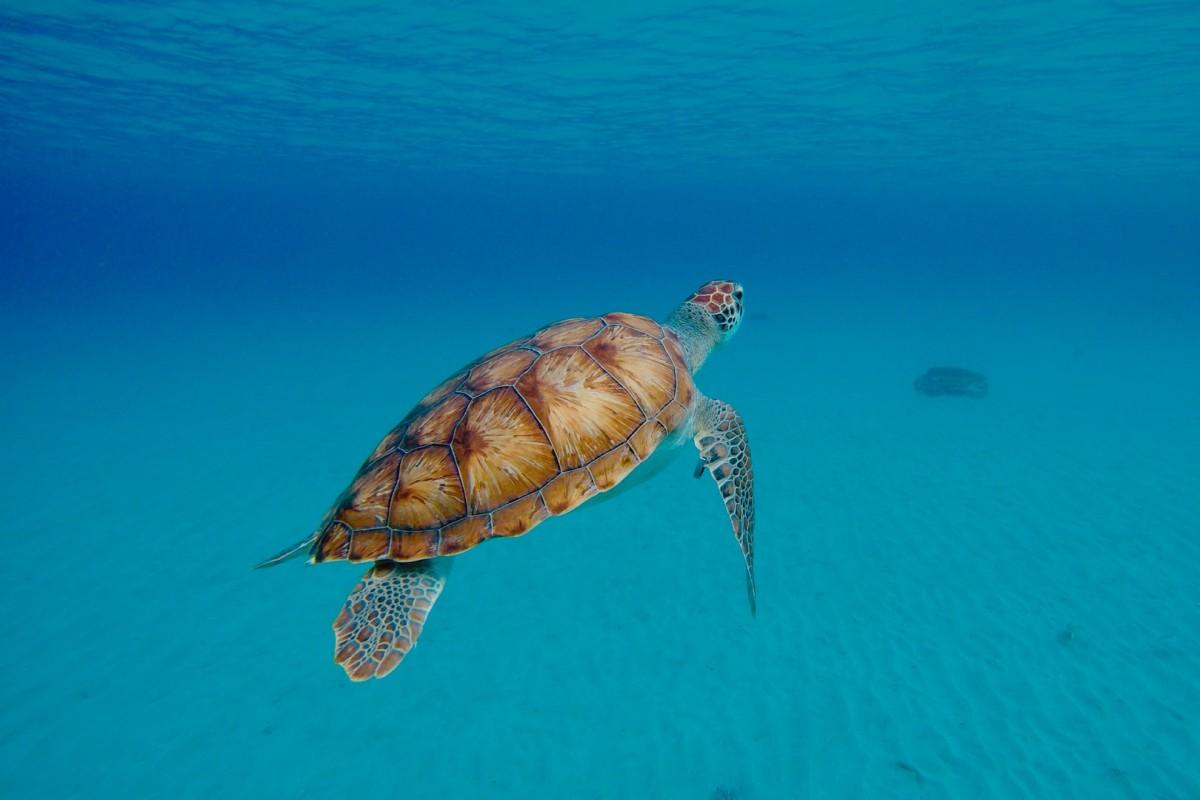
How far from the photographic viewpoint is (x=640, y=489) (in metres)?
10.3

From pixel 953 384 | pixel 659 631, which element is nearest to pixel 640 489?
pixel 659 631

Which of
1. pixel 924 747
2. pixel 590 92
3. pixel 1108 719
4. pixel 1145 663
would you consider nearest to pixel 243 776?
pixel 924 747

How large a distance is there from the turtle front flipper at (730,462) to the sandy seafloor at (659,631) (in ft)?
6.64

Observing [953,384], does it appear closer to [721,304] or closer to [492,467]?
[721,304]

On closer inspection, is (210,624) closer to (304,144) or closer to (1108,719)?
(1108,719)

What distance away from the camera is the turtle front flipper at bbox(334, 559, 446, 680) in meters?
3.35

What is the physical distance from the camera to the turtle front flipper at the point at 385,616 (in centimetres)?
335

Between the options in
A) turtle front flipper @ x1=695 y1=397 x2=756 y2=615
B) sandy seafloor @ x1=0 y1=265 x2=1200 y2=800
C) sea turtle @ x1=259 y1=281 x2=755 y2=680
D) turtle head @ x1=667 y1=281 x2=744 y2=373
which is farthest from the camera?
turtle head @ x1=667 y1=281 x2=744 y2=373

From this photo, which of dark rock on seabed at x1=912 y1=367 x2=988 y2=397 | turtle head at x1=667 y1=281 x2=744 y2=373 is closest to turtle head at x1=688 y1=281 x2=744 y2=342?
turtle head at x1=667 y1=281 x2=744 y2=373

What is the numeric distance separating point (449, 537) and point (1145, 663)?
7.06m

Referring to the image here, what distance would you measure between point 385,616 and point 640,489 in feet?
23.0

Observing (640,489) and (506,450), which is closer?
(506,450)

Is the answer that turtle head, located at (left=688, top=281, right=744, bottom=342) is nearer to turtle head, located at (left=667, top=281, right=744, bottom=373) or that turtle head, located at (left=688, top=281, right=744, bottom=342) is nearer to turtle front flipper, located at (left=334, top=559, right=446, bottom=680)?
turtle head, located at (left=667, top=281, right=744, bottom=373)

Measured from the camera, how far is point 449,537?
3.62m
